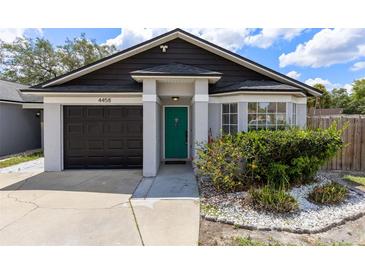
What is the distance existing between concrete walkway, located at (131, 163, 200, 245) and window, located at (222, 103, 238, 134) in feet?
7.16

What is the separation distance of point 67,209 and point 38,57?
2544 cm

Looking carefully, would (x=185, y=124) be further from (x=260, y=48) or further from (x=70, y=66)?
(x=70, y=66)

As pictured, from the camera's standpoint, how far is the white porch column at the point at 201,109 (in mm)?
7801

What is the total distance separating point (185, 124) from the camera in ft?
33.9

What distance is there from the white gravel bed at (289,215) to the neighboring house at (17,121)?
40.2 feet

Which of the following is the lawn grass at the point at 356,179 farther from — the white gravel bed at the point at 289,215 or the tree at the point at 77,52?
the tree at the point at 77,52

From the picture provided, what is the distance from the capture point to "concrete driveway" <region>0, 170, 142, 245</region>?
383cm

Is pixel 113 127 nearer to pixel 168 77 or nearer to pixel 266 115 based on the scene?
pixel 168 77

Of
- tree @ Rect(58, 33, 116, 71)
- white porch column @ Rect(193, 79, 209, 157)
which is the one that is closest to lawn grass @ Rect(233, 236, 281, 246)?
white porch column @ Rect(193, 79, 209, 157)

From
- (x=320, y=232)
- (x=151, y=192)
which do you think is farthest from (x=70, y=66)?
(x=320, y=232)

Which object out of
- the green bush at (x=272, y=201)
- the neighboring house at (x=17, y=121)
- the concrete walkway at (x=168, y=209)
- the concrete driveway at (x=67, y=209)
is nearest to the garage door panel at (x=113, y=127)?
the concrete driveway at (x=67, y=209)

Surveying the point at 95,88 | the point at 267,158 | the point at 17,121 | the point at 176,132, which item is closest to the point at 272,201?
the point at 267,158

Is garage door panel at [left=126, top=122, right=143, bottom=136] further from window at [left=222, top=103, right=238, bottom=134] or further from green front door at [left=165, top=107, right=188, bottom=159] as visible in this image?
window at [left=222, top=103, right=238, bottom=134]

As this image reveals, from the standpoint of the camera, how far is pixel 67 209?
198 inches
